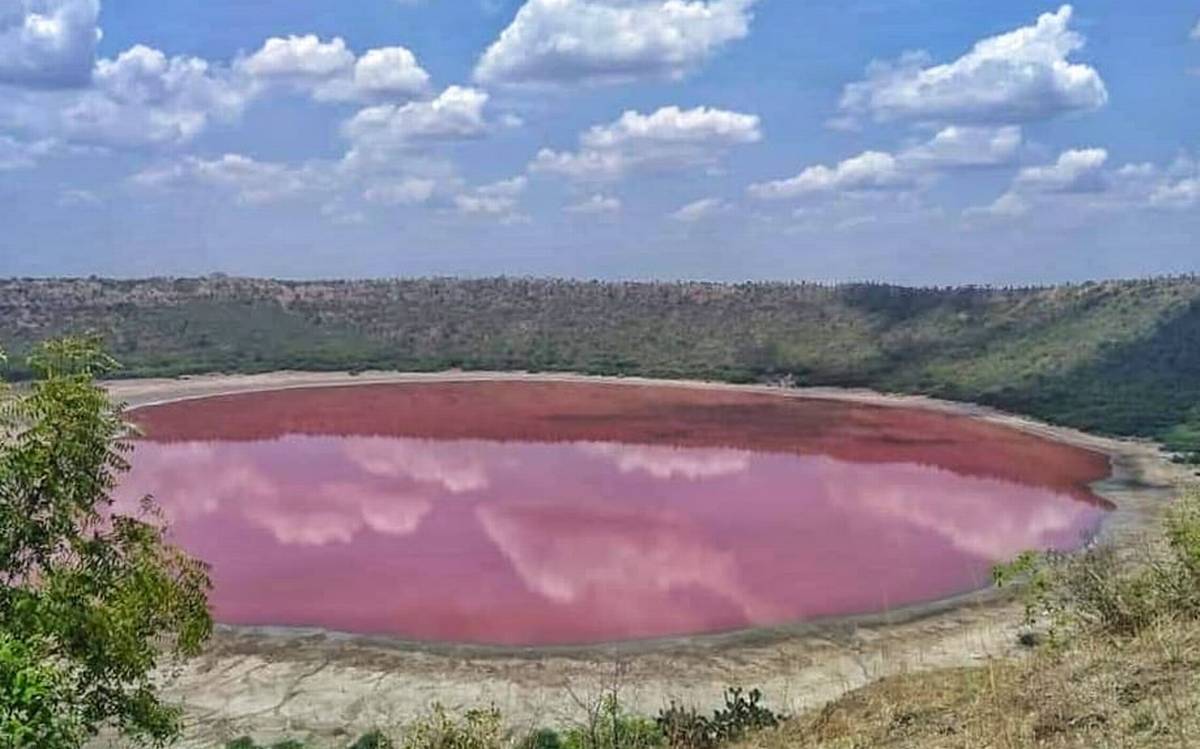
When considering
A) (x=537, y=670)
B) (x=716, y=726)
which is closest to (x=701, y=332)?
(x=537, y=670)

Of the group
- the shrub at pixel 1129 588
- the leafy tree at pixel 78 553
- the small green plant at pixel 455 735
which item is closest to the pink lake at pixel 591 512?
the shrub at pixel 1129 588

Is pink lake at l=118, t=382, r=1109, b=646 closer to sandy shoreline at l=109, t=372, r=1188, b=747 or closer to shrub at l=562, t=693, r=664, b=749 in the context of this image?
sandy shoreline at l=109, t=372, r=1188, b=747

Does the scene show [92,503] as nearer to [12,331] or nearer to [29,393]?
[29,393]

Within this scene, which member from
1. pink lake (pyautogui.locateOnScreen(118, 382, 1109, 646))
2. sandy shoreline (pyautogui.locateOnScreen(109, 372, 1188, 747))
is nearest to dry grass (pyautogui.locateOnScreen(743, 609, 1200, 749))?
sandy shoreline (pyautogui.locateOnScreen(109, 372, 1188, 747))

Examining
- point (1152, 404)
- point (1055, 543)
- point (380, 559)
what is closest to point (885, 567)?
point (1055, 543)

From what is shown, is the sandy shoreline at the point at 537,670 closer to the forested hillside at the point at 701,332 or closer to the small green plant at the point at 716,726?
the small green plant at the point at 716,726

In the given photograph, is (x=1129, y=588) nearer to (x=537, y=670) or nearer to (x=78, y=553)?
(x=78, y=553)
